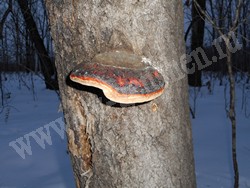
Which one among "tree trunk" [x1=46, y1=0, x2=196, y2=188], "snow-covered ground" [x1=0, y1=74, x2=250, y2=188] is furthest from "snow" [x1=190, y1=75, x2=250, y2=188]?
"tree trunk" [x1=46, y1=0, x2=196, y2=188]

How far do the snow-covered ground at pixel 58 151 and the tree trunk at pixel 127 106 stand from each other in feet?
3.59

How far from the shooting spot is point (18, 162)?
12.5ft

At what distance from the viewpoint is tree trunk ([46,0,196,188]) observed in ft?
2.61

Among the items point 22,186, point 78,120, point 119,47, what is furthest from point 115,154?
point 22,186

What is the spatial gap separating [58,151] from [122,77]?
3.64m

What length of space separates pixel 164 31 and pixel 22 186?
111 inches

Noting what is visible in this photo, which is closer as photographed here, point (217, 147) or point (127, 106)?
point (127, 106)

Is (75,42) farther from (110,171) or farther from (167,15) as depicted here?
(110,171)

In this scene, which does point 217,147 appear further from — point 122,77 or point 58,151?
point 122,77

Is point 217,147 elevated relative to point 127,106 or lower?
lower

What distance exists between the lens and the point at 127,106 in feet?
2.70

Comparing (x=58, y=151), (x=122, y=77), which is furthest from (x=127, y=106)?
(x=58, y=151)

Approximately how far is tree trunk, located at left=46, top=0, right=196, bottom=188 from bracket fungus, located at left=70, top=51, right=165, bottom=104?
3 centimetres

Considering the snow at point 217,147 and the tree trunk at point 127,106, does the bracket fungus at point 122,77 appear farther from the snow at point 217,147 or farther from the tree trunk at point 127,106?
the snow at point 217,147
